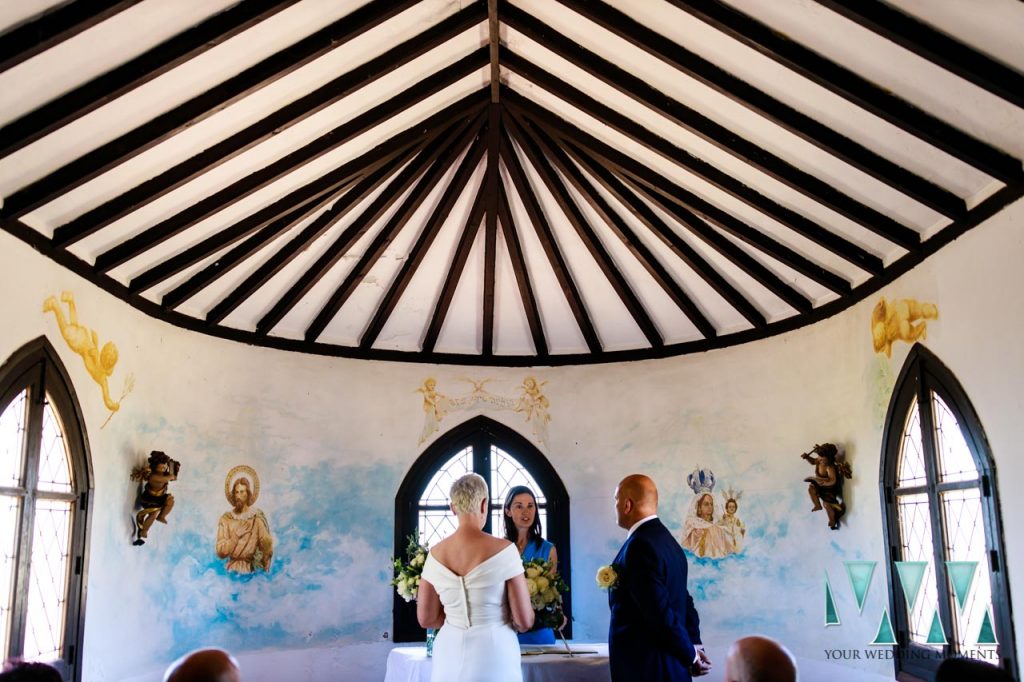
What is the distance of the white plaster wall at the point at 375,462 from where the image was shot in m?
7.16

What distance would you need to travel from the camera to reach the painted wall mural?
32.0ft

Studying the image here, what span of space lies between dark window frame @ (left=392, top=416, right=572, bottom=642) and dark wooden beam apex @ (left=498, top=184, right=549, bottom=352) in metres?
1.00

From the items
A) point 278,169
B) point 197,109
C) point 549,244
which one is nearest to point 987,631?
point 549,244

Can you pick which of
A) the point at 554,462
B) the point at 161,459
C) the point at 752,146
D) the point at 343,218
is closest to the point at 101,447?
the point at 161,459

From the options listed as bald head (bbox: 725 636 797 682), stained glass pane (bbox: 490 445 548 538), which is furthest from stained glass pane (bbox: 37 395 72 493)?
bald head (bbox: 725 636 797 682)

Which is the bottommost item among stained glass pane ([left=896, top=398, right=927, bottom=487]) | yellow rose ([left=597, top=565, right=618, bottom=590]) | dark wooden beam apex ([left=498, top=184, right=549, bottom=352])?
yellow rose ([left=597, top=565, right=618, bottom=590])

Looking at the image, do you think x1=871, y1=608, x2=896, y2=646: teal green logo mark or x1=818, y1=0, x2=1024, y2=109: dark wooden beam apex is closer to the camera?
x1=818, y1=0, x2=1024, y2=109: dark wooden beam apex

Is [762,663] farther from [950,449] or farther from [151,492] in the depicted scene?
[151,492]

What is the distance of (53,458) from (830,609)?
21.2 ft

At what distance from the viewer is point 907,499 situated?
7012 millimetres

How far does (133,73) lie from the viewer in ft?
16.9

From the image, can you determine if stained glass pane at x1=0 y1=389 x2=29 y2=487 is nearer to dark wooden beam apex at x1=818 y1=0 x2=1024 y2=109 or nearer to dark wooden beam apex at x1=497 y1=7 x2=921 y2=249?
dark wooden beam apex at x1=497 y1=7 x2=921 y2=249

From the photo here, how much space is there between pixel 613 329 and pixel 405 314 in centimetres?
220

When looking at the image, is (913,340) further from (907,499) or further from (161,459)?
(161,459)
